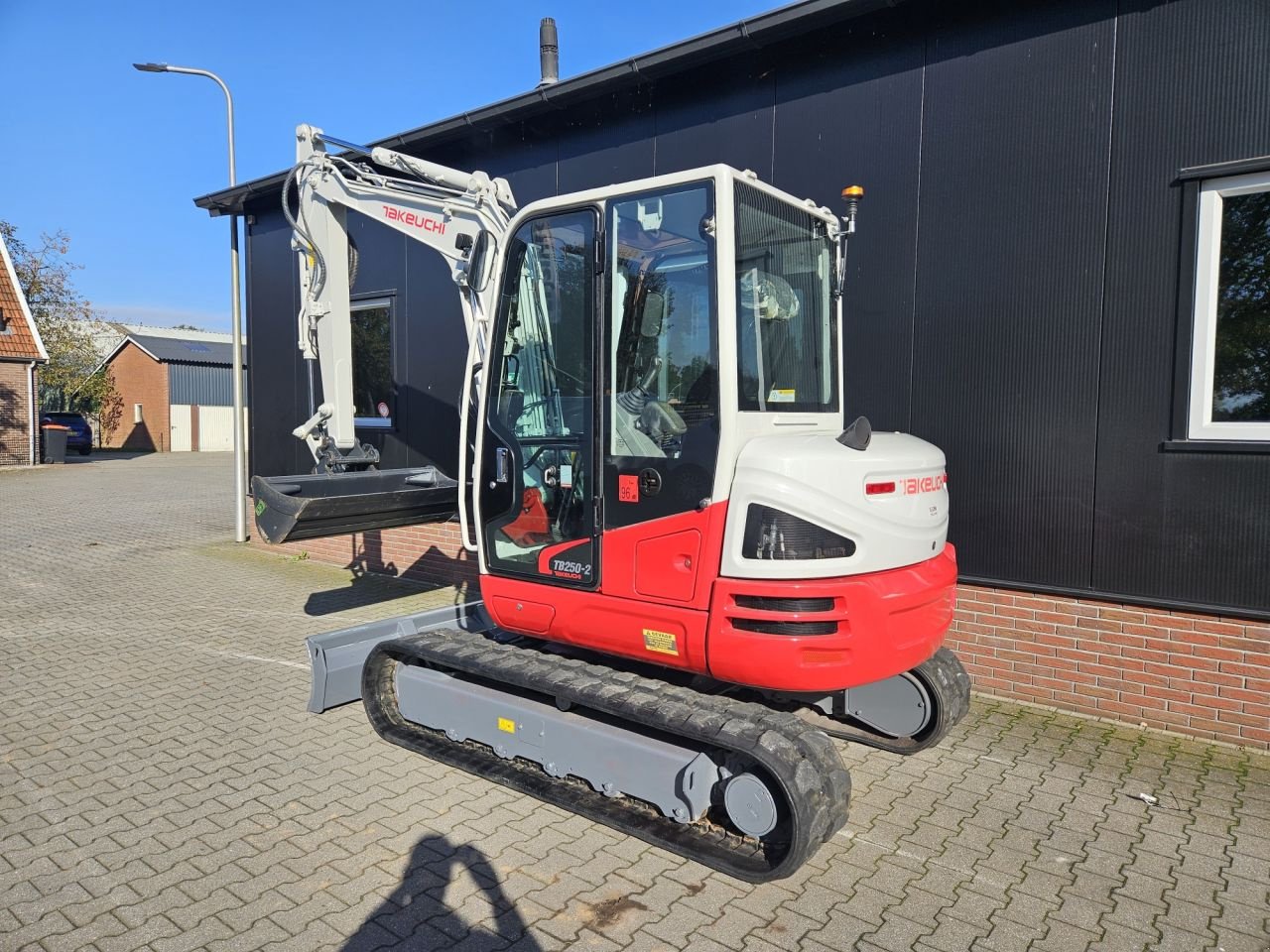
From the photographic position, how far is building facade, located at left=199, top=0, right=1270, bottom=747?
4941 millimetres

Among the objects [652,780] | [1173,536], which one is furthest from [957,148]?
[652,780]

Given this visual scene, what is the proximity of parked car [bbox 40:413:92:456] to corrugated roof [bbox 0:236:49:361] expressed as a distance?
22.3 feet

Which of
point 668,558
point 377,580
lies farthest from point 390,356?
point 668,558

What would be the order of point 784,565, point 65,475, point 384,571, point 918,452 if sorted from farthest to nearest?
point 65,475
point 384,571
point 918,452
point 784,565

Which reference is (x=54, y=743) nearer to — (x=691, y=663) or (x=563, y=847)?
(x=563, y=847)

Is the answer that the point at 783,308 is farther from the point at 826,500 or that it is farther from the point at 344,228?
the point at 344,228

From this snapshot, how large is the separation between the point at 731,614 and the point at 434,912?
166 centimetres

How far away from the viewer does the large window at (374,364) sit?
9.43 metres

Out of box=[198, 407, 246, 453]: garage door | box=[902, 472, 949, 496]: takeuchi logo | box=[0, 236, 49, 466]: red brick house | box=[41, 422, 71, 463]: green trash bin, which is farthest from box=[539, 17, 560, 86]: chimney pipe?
box=[198, 407, 246, 453]: garage door

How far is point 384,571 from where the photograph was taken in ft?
32.2

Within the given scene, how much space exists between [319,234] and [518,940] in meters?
4.50

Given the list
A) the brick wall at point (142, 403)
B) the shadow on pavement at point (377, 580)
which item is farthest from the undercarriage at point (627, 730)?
the brick wall at point (142, 403)

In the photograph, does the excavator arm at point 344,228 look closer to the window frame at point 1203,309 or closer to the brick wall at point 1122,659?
the brick wall at point 1122,659

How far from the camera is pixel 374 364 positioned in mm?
9641
